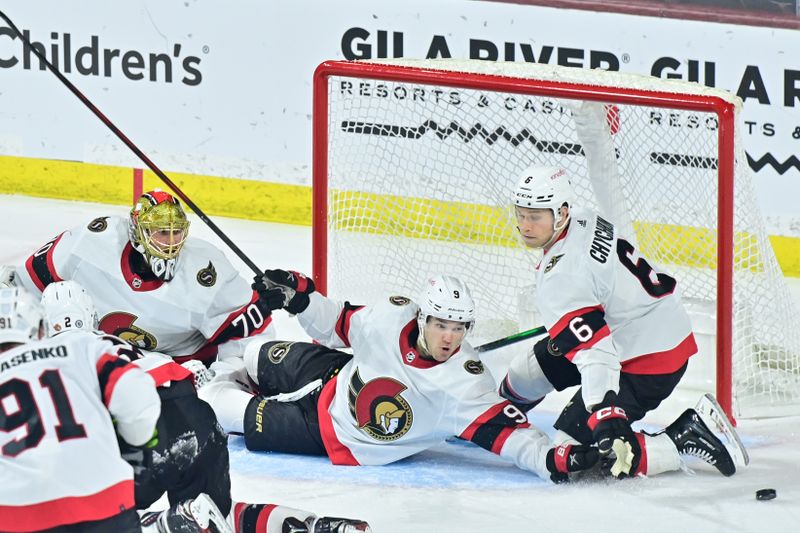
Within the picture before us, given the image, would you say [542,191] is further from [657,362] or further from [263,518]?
[263,518]

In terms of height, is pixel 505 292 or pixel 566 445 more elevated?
pixel 505 292

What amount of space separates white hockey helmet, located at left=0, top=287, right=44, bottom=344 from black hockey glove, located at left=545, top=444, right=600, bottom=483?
1.65 metres

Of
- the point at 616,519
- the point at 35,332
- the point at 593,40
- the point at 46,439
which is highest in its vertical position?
the point at 593,40

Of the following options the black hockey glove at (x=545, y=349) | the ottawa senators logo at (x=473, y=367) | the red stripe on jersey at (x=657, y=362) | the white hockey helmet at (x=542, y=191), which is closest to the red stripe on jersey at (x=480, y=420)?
the ottawa senators logo at (x=473, y=367)

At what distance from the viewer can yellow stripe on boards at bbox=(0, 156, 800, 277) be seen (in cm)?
553

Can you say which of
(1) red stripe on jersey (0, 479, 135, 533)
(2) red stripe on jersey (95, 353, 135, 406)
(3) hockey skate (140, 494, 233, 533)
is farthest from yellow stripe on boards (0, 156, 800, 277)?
(1) red stripe on jersey (0, 479, 135, 533)

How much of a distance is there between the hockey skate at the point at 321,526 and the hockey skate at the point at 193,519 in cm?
25

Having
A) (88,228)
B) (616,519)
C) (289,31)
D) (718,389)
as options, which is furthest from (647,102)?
(289,31)

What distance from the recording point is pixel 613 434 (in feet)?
14.4

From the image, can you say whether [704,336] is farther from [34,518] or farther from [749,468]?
[34,518]

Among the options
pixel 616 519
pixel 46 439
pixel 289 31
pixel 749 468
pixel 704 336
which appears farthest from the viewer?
pixel 289 31

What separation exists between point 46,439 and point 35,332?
0.25 metres

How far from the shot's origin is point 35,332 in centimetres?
339

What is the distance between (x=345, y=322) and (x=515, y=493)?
731mm
